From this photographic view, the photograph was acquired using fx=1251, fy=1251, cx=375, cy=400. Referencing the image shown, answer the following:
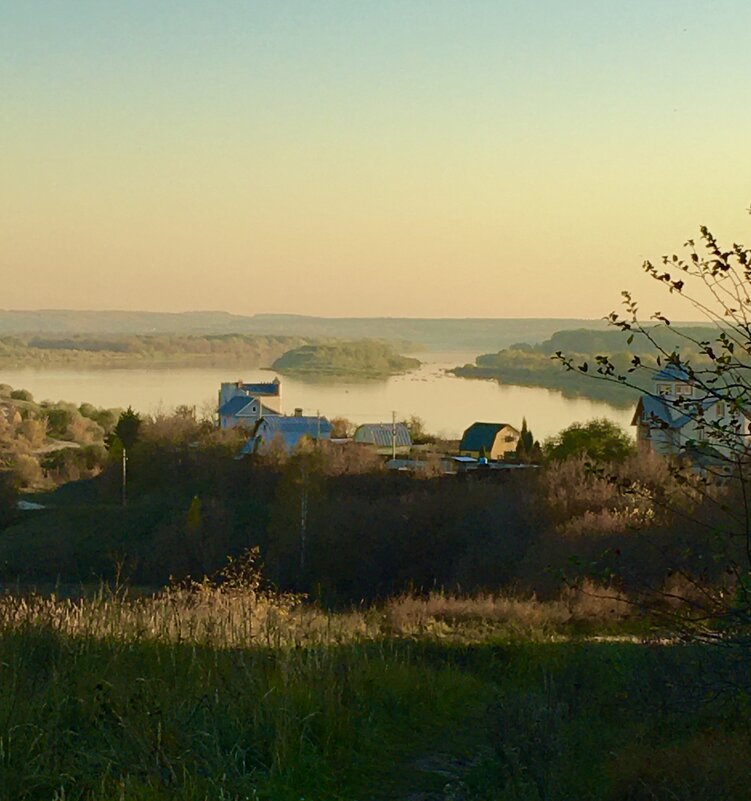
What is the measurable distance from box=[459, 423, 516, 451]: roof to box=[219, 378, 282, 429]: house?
8575 mm

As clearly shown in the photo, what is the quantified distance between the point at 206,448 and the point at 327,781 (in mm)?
36383

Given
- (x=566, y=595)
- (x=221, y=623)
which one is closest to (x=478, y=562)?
(x=566, y=595)

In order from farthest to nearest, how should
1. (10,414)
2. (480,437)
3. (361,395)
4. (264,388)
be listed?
(361,395), (10,414), (264,388), (480,437)

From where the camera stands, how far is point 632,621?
11.9 meters

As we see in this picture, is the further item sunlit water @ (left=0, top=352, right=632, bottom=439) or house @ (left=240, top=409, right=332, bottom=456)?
sunlit water @ (left=0, top=352, right=632, bottom=439)

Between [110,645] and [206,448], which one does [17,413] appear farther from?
[110,645]

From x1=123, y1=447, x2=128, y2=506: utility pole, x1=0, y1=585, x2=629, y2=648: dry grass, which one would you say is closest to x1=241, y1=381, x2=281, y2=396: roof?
x1=123, y1=447, x2=128, y2=506: utility pole

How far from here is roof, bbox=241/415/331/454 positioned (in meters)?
42.3

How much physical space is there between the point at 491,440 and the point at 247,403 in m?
13.2

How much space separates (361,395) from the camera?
7819 cm

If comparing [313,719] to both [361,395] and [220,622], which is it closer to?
[220,622]

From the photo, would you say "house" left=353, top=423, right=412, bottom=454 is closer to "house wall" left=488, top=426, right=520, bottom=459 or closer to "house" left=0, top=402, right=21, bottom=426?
"house wall" left=488, top=426, right=520, bottom=459

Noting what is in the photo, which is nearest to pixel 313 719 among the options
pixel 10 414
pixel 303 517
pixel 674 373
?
pixel 674 373

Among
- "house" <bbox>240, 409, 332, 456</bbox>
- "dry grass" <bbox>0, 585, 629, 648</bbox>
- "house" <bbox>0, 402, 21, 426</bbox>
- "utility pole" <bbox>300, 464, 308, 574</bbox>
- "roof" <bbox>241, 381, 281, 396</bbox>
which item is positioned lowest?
"house" <bbox>0, 402, 21, 426</bbox>
